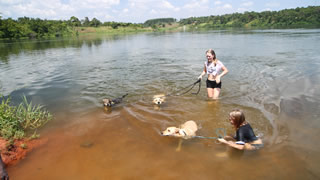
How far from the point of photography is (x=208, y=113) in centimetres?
671

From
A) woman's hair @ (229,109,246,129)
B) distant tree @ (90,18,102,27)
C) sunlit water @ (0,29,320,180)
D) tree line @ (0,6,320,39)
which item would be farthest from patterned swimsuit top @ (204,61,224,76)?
distant tree @ (90,18,102,27)

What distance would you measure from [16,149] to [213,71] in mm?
6301

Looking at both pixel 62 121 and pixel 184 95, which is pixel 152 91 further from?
pixel 62 121

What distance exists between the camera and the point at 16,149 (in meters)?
4.57

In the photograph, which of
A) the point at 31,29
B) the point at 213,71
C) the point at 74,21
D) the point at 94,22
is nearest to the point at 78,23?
the point at 74,21

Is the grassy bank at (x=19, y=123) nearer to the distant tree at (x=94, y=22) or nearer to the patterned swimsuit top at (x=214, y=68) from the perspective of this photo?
the patterned swimsuit top at (x=214, y=68)

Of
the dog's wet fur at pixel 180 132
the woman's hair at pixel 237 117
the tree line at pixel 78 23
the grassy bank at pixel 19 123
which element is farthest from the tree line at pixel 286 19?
the grassy bank at pixel 19 123

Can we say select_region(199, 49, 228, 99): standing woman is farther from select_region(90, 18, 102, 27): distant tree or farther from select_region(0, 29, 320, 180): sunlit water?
select_region(90, 18, 102, 27): distant tree

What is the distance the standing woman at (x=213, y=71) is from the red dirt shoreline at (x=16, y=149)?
5.70m

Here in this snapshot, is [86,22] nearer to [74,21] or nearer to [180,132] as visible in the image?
[74,21]

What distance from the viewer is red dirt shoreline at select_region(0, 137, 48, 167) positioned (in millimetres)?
4246

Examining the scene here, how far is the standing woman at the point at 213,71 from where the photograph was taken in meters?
6.74

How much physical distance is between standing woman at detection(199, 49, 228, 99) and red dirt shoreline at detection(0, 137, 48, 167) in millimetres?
5698

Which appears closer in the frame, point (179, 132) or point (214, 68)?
point (179, 132)
